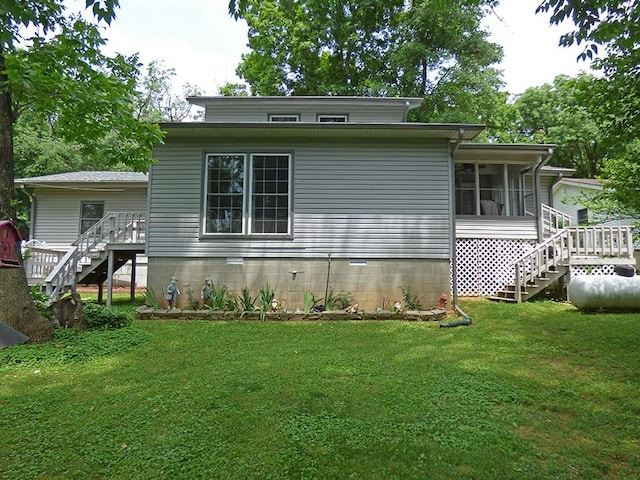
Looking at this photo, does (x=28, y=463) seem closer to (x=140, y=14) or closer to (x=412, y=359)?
(x=412, y=359)

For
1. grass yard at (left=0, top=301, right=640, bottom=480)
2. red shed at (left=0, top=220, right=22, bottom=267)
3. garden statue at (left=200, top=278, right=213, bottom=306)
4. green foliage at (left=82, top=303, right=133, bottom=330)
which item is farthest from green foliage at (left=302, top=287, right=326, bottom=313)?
red shed at (left=0, top=220, right=22, bottom=267)

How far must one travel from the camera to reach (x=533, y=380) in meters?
4.30

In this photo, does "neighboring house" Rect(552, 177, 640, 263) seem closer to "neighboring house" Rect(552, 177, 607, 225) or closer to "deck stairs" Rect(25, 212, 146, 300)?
"neighboring house" Rect(552, 177, 607, 225)

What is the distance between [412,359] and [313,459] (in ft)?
9.08

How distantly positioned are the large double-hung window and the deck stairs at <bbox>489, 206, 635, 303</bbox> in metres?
5.88

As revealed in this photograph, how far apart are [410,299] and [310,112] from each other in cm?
626

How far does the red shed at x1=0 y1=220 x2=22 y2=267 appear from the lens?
6.73 ft

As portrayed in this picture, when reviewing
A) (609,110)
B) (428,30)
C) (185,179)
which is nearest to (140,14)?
(185,179)

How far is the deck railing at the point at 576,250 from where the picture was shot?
9695 millimetres

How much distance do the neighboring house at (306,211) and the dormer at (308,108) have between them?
9.51 feet

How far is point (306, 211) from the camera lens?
8.88m

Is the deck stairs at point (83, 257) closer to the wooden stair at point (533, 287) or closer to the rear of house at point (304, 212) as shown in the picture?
the rear of house at point (304, 212)

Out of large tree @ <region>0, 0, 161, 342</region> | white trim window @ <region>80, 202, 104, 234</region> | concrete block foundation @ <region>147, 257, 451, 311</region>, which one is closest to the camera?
large tree @ <region>0, 0, 161, 342</region>

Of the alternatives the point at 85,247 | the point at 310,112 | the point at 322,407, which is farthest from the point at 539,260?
the point at 85,247
